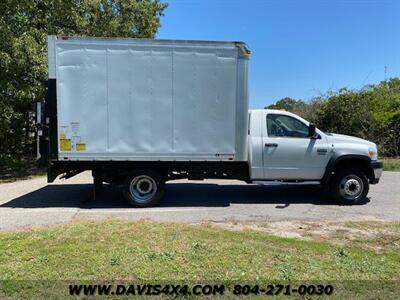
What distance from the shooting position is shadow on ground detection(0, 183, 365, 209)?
8.94 metres

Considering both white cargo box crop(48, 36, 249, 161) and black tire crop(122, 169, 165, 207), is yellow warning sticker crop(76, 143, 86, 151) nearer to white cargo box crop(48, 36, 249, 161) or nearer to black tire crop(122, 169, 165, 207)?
white cargo box crop(48, 36, 249, 161)

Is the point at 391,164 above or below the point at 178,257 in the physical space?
above

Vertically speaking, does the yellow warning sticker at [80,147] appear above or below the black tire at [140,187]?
above

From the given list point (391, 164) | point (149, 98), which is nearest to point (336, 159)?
point (149, 98)

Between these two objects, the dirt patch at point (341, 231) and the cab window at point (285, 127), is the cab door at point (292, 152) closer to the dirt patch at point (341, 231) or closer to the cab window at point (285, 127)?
the cab window at point (285, 127)

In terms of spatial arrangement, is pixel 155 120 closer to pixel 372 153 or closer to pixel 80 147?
pixel 80 147

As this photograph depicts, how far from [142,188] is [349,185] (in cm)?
453

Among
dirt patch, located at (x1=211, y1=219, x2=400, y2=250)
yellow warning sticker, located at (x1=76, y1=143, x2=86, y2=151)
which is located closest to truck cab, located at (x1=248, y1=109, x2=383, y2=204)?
dirt patch, located at (x1=211, y1=219, x2=400, y2=250)

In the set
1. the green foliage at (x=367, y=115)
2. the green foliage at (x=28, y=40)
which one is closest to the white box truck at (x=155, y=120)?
the green foliage at (x=28, y=40)

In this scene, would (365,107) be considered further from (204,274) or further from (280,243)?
(204,274)

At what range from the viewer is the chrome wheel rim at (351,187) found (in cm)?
893

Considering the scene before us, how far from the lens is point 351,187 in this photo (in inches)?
352

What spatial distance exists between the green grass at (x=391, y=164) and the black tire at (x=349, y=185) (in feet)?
23.2

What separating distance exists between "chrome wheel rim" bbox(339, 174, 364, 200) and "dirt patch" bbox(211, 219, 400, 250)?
4.73 ft
